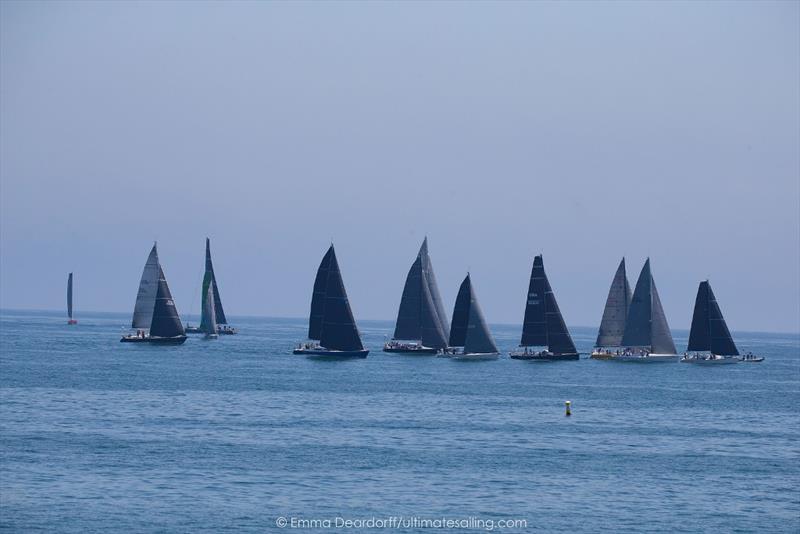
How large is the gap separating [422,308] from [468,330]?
24.4 ft

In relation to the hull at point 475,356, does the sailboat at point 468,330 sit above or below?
above

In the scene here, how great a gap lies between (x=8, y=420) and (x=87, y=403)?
11426 millimetres

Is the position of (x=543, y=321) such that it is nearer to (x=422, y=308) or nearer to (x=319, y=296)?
(x=422, y=308)

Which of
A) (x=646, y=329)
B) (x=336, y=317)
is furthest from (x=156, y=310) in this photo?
(x=646, y=329)

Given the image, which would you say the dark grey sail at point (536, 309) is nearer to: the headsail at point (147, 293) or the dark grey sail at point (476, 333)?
the dark grey sail at point (476, 333)

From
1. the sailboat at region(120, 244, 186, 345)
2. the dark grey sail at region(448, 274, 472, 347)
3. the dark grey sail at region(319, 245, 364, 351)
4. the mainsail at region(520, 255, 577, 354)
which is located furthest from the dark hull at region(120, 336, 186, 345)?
the mainsail at region(520, 255, 577, 354)

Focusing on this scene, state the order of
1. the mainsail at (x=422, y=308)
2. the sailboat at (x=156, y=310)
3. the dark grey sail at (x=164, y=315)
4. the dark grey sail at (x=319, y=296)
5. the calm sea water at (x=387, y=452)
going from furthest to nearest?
the sailboat at (x=156, y=310)
the dark grey sail at (x=164, y=315)
the mainsail at (x=422, y=308)
the dark grey sail at (x=319, y=296)
the calm sea water at (x=387, y=452)

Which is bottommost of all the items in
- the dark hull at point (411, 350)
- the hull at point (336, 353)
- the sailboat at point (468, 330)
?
the hull at point (336, 353)

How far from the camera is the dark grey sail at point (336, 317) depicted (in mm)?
131375

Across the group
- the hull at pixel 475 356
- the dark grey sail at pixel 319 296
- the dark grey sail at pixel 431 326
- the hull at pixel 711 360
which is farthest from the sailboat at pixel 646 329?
the dark grey sail at pixel 319 296

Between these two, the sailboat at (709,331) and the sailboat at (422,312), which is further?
the sailboat at (422,312)

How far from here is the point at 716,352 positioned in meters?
145

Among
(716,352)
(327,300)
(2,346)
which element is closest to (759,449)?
(327,300)

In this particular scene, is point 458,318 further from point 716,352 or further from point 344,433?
point 344,433
